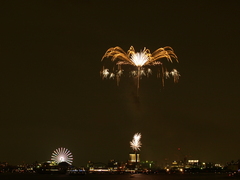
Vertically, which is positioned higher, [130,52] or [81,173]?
[130,52]

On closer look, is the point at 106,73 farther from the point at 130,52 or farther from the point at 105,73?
the point at 130,52

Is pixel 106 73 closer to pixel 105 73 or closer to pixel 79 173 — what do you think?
pixel 105 73

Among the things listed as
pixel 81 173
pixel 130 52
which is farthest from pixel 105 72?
pixel 81 173

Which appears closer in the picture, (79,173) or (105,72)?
(105,72)

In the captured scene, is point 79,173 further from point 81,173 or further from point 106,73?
point 106,73

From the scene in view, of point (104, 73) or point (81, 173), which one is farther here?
point (81, 173)

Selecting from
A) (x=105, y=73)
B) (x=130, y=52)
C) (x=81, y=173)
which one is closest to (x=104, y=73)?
(x=105, y=73)

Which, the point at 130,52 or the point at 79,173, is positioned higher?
the point at 130,52

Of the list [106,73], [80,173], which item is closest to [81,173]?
[80,173]
